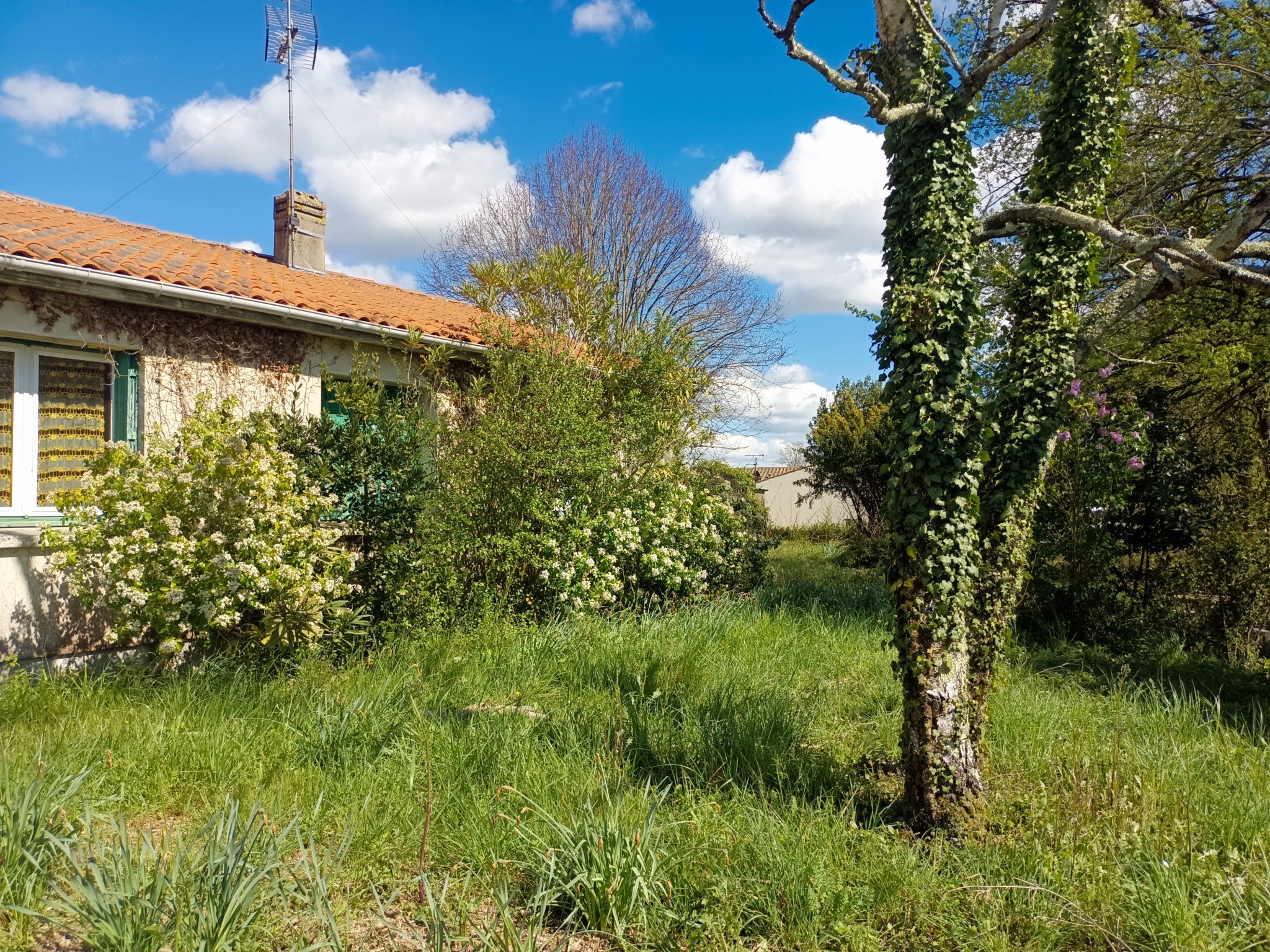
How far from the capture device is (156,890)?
8.67ft

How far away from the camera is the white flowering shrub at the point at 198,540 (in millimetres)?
5766

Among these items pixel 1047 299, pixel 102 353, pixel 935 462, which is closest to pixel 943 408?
pixel 935 462

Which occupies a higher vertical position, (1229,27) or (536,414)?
(1229,27)

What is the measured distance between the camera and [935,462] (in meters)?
3.87

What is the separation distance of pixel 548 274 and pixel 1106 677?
714cm

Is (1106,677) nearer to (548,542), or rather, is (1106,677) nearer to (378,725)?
(548,542)

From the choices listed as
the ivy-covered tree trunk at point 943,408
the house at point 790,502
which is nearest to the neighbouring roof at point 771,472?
the house at point 790,502

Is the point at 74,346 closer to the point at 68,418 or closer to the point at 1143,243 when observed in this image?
the point at 68,418

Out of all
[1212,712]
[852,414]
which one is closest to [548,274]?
[1212,712]

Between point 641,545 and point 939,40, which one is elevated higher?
point 939,40

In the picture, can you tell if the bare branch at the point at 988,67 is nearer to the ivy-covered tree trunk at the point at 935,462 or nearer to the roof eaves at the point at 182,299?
the ivy-covered tree trunk at the point at 935,462

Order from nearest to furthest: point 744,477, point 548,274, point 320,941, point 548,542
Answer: point 320,941, point 548,542, point 548,274, point 744,477

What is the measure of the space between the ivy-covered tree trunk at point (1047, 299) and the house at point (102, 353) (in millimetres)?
5683

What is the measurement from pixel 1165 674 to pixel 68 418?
1004cm
